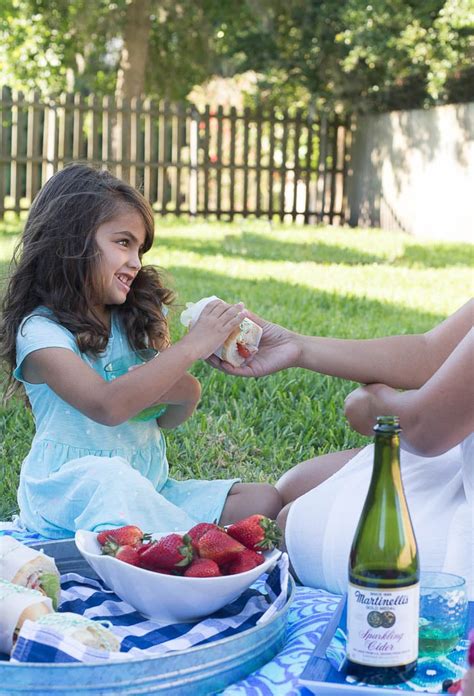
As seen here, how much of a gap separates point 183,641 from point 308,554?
0.61 m

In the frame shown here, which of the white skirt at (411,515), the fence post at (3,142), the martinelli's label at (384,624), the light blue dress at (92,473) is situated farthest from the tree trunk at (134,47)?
the martinelli's label at (384,624)

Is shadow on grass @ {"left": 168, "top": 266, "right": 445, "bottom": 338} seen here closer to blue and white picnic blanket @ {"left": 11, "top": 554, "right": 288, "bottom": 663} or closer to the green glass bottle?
blue and white picnic blanket @ {"left": 11, "top": 554, "right": 288, "bottom": 663}

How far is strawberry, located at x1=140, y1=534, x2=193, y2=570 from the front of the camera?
1939 millimetres

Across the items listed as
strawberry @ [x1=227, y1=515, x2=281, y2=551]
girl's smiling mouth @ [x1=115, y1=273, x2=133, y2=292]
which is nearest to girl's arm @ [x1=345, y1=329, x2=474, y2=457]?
strawberry @ [x1=227, y1=515, x2=281, y2=551]

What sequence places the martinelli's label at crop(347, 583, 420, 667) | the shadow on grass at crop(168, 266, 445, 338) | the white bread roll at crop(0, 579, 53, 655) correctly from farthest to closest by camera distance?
the shadow on grass at crop(168, 266, 445, 338), the white bread roll at crop(0, 579, 53, 655), the martinelli's label at crop(347, 583, 420, 667)

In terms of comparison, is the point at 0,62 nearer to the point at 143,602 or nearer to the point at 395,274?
the point at 395,274

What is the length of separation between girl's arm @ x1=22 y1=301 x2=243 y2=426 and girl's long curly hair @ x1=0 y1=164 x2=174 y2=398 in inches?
6.9

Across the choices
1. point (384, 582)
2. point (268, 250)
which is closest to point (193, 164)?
point (268, 250)

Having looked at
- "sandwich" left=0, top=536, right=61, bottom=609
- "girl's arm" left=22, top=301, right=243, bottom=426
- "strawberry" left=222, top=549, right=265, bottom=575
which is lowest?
"sandwich" left=0, top=536, right=61, bottom=609

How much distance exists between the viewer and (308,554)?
8.13 feet

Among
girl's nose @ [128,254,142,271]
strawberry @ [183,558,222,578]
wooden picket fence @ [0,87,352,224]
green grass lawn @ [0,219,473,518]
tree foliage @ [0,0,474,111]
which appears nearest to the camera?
strawberry @ [183,558,222,578]

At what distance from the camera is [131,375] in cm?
271

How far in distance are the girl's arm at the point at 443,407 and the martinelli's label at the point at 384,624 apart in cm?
56

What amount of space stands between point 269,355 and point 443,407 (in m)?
0.83
